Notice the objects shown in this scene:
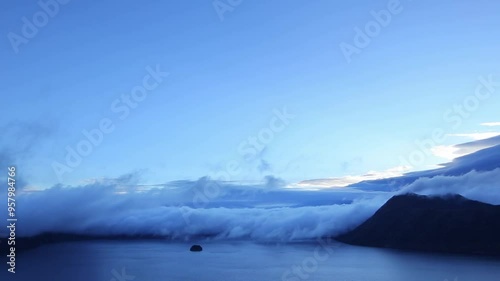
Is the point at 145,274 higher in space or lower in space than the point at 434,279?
higher

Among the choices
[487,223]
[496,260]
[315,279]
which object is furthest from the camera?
[487,223]

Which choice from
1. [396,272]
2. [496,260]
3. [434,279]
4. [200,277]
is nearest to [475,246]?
[496,260]

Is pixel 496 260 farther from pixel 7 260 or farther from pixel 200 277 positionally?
pixel 7 260

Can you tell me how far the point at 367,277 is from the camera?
4107 inches

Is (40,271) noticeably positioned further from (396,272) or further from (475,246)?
(475,246)

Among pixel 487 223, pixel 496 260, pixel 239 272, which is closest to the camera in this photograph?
pixel 239 272

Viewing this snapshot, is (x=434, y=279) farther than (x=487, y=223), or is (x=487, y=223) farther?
(x=487, y=223)

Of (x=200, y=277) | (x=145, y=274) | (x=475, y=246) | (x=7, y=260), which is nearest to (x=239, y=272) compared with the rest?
(x=200, y=277)

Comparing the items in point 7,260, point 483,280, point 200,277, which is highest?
point 7,260

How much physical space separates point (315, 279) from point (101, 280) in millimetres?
43757

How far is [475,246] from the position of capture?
18488 cm

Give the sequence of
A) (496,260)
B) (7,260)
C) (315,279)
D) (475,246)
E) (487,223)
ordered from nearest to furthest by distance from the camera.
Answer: (315,279), (7,260), (496,260), (475,246), (487,223)

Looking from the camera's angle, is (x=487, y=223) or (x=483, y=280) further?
(x=487, y=223)

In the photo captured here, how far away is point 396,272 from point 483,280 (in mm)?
22947
